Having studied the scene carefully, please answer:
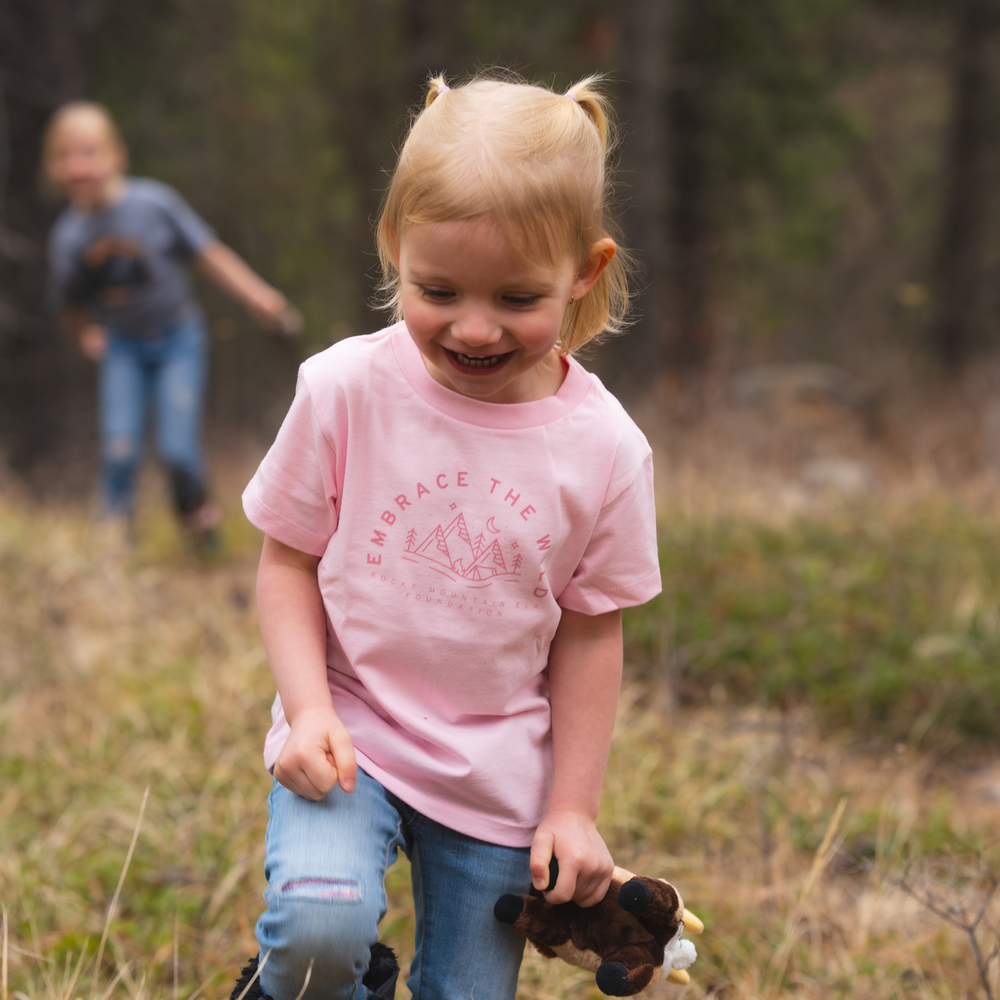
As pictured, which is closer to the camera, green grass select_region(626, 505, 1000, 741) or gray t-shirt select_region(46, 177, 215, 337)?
green grass select_region(626, 505, 1000, 741)

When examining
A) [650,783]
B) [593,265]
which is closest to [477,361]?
[593,265]

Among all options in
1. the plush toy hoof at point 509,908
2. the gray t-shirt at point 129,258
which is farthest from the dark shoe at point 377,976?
the gray t-shirt at point 129,258

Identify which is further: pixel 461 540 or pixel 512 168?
pixel 461 540

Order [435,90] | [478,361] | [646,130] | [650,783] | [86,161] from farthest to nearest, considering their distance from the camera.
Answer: [646,130]
[86,161]
[650,783]
[435,90]
[478,361]

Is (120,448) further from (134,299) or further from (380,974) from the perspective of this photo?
(380,974)

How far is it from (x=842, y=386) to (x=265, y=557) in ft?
35.0

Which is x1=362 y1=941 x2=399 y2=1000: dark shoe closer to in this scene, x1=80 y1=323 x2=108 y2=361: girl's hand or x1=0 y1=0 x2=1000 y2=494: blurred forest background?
x1=80 y1=323 x2=108 y2=361: girl's hand

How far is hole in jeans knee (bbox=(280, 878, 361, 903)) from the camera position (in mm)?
1386

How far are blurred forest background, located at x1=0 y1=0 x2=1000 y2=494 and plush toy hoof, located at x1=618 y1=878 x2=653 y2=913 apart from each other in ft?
15.8

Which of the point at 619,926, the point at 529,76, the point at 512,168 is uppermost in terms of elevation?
the point at 512,168

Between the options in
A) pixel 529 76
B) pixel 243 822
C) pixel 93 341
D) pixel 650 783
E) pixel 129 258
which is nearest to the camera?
pixel 243 822

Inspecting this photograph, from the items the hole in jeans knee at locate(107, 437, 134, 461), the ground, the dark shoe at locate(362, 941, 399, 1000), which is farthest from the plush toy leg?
the hole in jeans knee at locate(107, 437, 134, 461)

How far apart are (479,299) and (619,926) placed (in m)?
0.90

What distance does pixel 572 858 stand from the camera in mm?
1498
